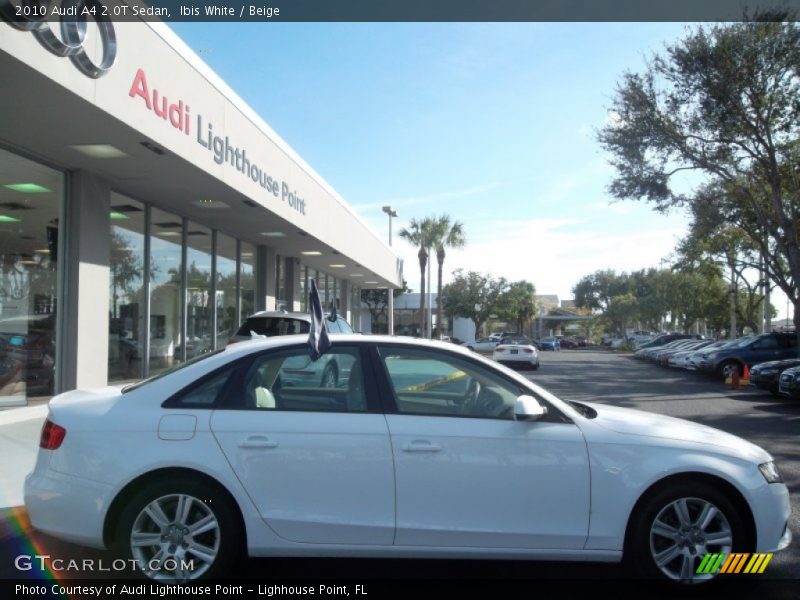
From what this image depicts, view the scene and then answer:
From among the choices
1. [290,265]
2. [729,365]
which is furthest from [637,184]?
[290,265]

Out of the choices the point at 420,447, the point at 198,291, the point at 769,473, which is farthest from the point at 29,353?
the point at 769,473

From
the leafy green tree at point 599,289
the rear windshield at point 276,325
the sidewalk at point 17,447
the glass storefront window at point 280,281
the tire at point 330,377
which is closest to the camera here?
the tire at point 330,377

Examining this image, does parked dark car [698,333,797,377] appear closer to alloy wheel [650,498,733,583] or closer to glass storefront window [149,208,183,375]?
glass storefront window [149,208,183,375]

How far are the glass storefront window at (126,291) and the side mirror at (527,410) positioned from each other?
9.66 metres

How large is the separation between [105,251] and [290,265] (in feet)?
40.4

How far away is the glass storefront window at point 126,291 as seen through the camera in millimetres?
12141

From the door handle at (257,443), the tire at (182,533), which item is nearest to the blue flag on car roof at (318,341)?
the door handle at (257,443)

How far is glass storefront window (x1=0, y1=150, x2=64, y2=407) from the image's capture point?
962 centimetres

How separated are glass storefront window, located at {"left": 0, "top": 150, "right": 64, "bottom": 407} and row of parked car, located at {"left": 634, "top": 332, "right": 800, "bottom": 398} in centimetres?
1469

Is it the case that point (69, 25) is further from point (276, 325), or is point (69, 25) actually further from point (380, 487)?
point (276, 325)

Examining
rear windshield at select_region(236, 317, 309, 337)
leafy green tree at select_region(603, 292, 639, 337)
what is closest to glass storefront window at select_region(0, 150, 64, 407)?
rear windshield at select_region(236, 317, 309, 337)

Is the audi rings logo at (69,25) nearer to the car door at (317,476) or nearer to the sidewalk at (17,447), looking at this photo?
the sidewalk at (17,447)

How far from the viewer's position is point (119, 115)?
801cm

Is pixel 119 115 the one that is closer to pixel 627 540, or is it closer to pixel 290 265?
pixel 627 540
